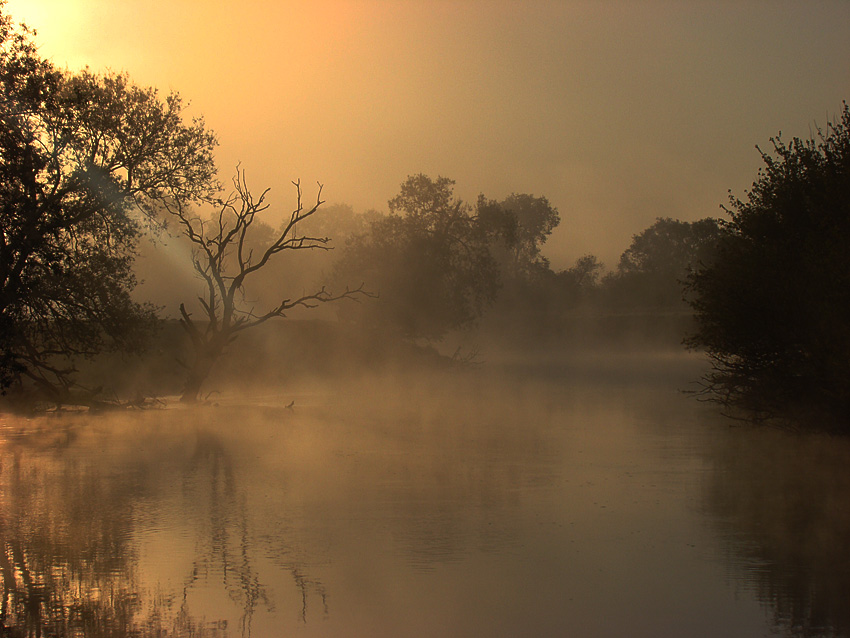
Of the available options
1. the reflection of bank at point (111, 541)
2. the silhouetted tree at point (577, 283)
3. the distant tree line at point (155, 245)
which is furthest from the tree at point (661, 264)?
the reflection of bank at point (111, 541)

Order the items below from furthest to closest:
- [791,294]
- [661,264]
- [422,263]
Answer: [661,264], [422,263], [791,294]

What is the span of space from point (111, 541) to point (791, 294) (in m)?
16.4

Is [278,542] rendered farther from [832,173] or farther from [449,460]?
[832,173]

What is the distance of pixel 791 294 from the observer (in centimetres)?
2181

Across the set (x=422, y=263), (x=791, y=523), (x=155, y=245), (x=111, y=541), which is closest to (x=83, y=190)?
(x=155, y=245)

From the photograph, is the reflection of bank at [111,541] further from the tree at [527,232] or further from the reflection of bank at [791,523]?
the tree at [527,232]

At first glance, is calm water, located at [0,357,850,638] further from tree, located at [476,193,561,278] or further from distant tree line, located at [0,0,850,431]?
tree, located at [476,193,561,278]

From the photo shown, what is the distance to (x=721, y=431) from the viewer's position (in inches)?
969

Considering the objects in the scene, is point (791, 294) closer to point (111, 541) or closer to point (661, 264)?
point (111, 541)

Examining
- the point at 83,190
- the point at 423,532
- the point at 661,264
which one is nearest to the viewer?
the point at 423,532

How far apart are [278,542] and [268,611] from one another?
2.86 meters

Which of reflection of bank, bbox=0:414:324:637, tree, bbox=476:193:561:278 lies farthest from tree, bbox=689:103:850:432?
tree, bbox=476:193:561:278

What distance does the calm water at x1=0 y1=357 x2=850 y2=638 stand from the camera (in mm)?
8734

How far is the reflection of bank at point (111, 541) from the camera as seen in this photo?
28.2 ft
